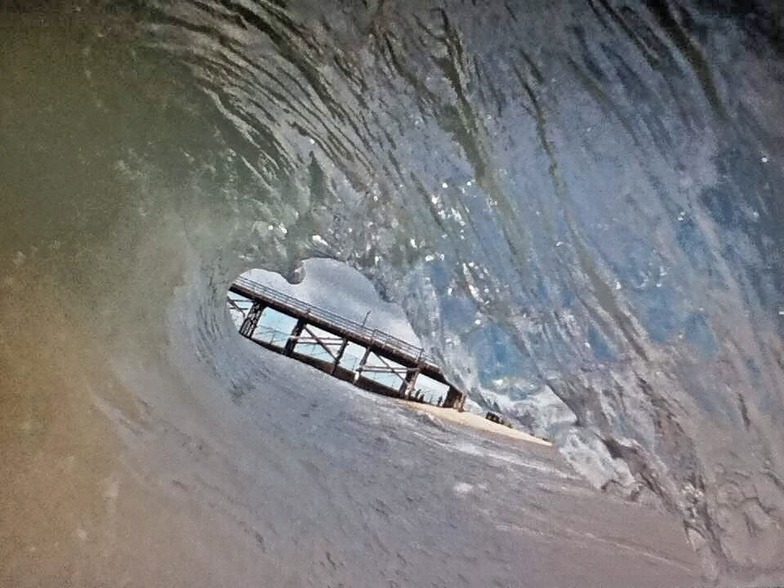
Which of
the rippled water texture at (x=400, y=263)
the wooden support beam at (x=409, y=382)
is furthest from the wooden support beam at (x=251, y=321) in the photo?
the rippled water texture at (x=400, y=263)

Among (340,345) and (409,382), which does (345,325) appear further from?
(409,382)

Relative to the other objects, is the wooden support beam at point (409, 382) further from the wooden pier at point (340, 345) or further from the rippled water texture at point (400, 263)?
the rippled water texture at point (400, 263)

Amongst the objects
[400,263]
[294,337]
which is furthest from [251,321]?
[400,263]

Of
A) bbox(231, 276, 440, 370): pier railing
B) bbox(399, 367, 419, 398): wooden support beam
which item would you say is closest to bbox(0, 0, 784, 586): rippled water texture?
bbox(231, 276, 440, 370): pier railing

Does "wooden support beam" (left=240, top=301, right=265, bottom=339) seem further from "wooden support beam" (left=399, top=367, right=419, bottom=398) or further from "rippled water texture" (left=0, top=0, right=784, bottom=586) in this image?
"rippled water texture" (left=0, top=0, right=784, bottom=586)

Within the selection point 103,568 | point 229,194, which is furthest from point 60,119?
point 103,568
